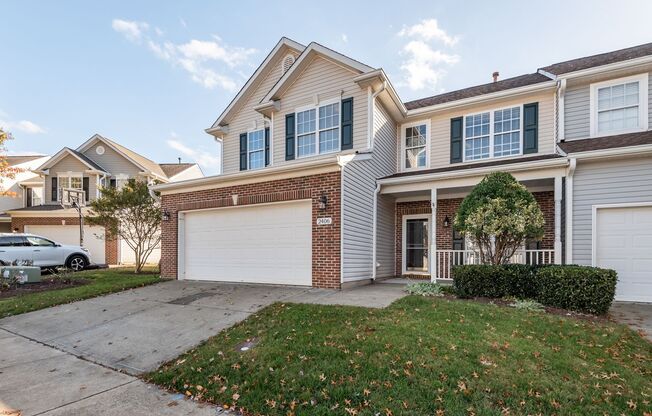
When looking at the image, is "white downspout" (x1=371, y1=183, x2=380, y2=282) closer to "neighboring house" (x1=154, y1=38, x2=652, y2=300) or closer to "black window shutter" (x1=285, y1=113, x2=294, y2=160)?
"neighboring house" (x1=154, y1=38, x2=652, y2=300)

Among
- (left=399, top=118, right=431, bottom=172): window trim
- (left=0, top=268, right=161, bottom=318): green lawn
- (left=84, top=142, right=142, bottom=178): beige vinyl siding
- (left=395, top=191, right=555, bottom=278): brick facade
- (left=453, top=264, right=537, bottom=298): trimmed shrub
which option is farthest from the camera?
(left=84, top=142, right=142, bottom=178): beige vinyl siding

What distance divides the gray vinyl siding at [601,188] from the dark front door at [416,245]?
4.49 m

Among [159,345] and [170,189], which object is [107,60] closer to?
[170,189]

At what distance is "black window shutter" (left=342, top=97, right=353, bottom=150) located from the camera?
34.4 feet

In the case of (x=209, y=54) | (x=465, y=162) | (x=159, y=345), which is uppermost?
(x=209, y=54)

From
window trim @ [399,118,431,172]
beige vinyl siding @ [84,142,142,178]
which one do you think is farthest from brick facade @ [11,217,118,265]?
window trim @ [399,118,431,172]

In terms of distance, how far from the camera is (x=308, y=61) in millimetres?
11492

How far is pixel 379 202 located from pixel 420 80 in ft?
20.6

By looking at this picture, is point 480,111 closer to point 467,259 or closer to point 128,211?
point 467,259

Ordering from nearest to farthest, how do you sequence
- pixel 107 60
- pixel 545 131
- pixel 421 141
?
pixel 545 131
pixel 421 141
pixel 107 60

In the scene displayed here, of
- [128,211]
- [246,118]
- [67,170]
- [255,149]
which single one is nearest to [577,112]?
[255,149]

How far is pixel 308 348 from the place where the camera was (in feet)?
14.5

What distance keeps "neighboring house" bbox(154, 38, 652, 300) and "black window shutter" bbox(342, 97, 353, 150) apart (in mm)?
38

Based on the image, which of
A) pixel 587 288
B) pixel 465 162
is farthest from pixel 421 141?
pixel 587 288
